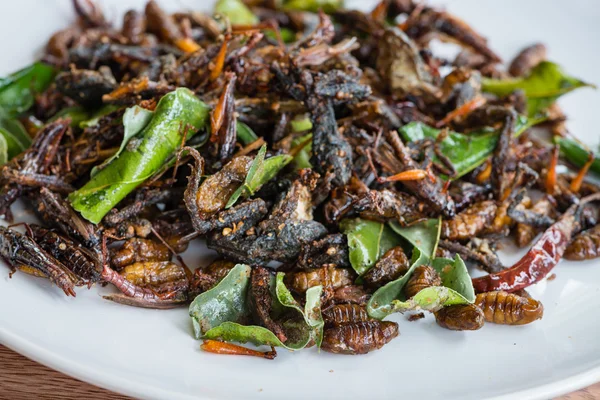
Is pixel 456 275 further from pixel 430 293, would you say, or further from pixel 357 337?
pixel 357 337

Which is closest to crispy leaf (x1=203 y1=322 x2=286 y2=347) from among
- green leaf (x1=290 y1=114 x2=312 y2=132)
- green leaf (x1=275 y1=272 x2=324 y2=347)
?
green leaf (x1=275 y1=272 x2=324 y2=347)

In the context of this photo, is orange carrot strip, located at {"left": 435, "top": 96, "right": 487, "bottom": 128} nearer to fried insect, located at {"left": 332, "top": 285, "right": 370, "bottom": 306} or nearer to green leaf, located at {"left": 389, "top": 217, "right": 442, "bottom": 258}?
green leaf, located at {"left": 389, "top": 217, "right": 442, "bottom": 258}

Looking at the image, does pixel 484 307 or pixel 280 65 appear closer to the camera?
pixel 484 307

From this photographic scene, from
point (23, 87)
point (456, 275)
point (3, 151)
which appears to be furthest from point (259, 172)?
point (23, 87)

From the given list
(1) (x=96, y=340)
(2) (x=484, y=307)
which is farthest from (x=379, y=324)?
(1) (x=96, y=340)

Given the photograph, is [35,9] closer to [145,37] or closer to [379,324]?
[145,37]

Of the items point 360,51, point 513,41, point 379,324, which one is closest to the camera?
point 379,324

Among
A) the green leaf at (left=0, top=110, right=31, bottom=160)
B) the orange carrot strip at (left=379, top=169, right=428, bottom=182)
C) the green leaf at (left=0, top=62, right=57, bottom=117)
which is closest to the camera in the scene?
the orange carrot strip at (left=379, top=169, right=428, bottom=182)
